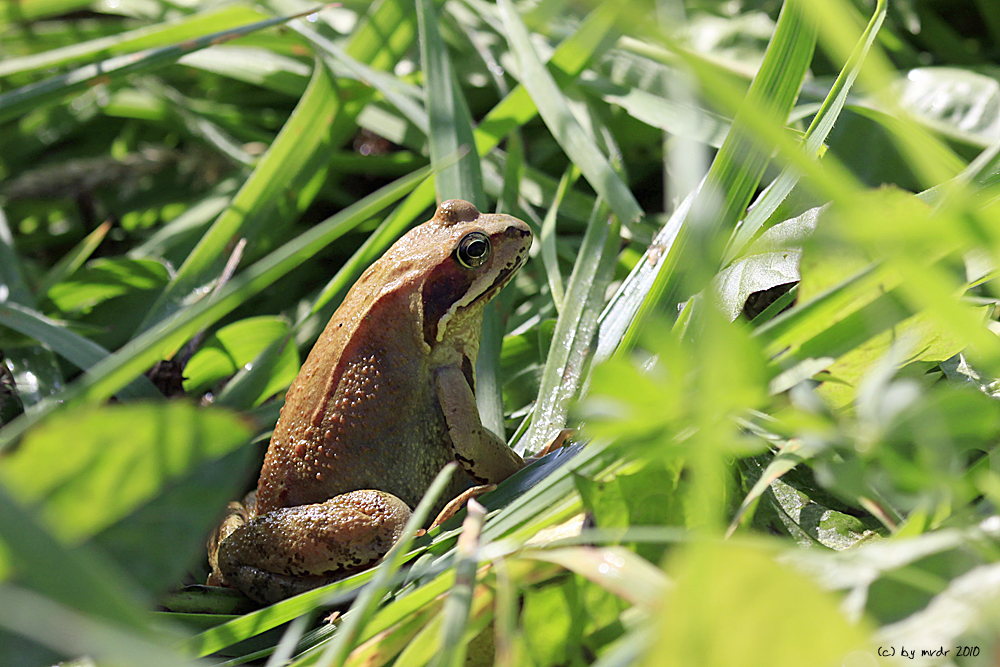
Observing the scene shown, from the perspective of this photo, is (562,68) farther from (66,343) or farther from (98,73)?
(66,343)

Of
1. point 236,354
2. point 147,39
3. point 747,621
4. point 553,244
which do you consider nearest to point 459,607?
point 747,621

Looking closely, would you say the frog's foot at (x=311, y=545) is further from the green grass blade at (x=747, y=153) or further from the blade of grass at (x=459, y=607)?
the green grass blade at (x=747, y=153)

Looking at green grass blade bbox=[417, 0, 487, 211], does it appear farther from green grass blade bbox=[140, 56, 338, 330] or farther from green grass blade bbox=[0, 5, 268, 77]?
green grass blade bbox=[0, 5, 268, 77]

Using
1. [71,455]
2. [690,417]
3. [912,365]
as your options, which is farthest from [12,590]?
[912,365]

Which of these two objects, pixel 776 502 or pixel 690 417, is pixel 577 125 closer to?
pixel 776 502

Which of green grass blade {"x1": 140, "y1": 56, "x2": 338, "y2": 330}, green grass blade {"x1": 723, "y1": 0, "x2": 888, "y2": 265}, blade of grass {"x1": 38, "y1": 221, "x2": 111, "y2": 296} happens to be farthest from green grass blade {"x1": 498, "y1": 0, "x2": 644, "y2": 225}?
blade of grass {"x1": 38, "y1": 221, "x2": 111, "y2": 296}

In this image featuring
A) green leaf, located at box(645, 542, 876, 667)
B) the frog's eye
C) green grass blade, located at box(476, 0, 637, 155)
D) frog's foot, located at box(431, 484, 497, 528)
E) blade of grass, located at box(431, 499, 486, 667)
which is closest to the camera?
green leaf, located at box(645, 542, 876, 667)

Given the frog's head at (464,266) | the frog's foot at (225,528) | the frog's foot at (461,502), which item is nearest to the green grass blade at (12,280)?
the frog's foot at (225,528)
